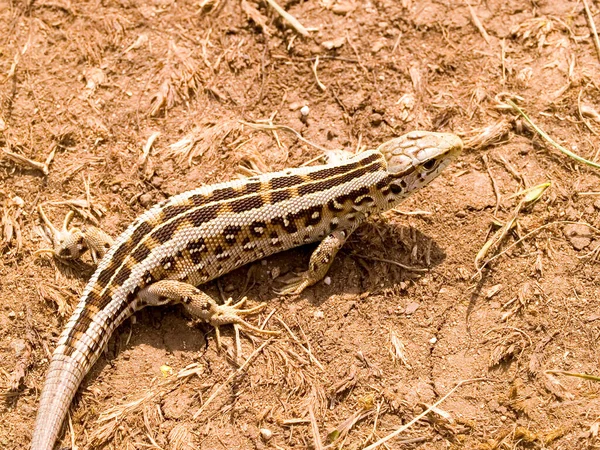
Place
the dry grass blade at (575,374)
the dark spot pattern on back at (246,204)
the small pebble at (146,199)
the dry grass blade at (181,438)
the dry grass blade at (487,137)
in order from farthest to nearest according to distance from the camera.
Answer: the dry grass blade at (487,137) → the small pebble at (146,199) → the dark spot pattern on back at (246,204) → the dry grass blade at (181,438) → the dry grass blade at (575,374)

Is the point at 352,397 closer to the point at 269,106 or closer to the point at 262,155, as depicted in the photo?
the point at 262,155

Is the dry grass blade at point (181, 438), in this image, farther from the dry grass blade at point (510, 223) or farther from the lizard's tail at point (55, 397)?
the dry grass blade at point (510, 223)

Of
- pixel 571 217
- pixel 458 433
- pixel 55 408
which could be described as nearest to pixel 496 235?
pixel 571 217

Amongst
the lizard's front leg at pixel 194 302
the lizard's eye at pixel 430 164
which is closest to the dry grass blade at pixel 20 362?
the lizard's front leg at pixel 194 302

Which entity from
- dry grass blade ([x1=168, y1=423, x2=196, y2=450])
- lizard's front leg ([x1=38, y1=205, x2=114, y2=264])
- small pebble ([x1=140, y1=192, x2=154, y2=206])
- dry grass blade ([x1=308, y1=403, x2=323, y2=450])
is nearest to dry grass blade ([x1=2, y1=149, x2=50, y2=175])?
lizard's front leg ([x1=38, y1=205, x2=114, y2=264])

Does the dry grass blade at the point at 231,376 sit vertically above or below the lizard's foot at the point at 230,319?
below

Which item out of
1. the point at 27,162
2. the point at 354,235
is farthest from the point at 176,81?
the point at 354,235

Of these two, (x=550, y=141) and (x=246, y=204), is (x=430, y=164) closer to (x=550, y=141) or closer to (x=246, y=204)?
(x=550, y=141)
